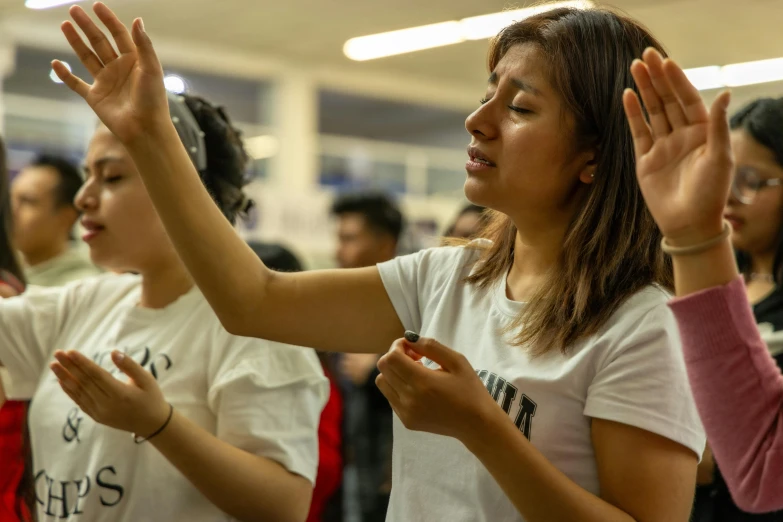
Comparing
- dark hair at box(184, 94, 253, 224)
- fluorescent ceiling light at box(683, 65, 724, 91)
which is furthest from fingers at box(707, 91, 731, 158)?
fluorescent ceiling light at box(683, 65, 724, 91)

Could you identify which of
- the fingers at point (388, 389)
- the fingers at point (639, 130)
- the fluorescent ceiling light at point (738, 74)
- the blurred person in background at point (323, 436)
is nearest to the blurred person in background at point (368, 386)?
the blurred person in background at point (323, 436)

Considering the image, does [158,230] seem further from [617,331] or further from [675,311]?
[675,311]

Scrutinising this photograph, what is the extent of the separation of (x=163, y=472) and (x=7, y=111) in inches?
320

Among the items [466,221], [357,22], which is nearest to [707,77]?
[357,22]

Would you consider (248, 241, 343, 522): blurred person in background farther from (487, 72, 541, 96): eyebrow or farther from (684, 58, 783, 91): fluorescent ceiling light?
(684, 58, 783, 91): fluorescent ceiling light

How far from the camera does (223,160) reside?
2.04m

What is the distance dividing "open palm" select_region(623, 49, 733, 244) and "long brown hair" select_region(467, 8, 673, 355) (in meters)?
0.26

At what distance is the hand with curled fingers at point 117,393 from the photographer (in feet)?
5.31

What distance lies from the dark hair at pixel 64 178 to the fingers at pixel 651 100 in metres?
3.30

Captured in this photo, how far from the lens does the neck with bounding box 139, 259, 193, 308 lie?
1.96 metres

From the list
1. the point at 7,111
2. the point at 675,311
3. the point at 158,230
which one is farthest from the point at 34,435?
the point at 7,111

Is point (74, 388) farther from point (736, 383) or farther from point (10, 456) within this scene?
point (736, 383)

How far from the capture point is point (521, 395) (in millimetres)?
1343

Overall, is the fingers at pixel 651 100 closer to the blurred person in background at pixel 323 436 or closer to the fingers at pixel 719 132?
the fingers at pixel 719 132
